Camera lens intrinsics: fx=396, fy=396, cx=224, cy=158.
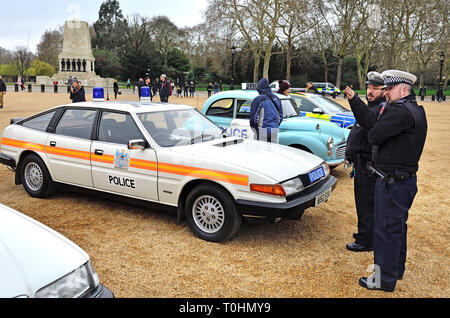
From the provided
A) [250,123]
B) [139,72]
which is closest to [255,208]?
[250,123]

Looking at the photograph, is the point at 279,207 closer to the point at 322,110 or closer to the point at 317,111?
the point at 317,111

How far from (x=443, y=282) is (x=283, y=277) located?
159 cm

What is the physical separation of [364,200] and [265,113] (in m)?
2.92

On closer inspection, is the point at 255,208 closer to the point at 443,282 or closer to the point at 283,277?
the point at 283,277

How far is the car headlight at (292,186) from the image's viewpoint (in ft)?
14.3

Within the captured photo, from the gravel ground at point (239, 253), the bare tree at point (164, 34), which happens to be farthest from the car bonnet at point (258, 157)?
the bare tree at point (164, 34)

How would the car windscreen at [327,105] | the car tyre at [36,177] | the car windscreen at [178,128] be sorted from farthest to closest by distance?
the car windscreen at [327,105], the car tyre at [36,177], the car windscreen at [178,128]

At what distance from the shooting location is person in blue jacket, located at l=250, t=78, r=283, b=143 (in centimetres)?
702

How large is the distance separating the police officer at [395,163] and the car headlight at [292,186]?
0.97m

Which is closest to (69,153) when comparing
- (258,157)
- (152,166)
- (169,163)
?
(152,166)

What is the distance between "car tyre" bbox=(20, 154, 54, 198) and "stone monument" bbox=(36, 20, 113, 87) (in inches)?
1724

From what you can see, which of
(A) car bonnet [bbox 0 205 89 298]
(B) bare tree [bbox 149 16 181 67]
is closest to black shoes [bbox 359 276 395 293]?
(A) car bonnet [bbox 0 205 89 298]

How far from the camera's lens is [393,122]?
3465 millimetres

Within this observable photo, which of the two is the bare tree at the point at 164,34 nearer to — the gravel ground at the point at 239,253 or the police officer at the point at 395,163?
the gravel ground at the point at 239,253
